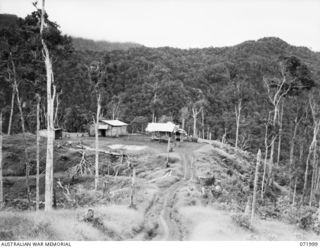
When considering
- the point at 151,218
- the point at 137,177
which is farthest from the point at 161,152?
the point at 151,218

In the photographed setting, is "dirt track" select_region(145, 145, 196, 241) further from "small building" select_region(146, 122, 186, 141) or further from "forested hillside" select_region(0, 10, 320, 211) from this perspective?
"small building" select_region(146, 122, 186, 141)

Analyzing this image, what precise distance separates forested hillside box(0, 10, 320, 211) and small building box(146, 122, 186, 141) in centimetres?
1004

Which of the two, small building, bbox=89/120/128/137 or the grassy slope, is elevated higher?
small building, bbox=89/120/128/137

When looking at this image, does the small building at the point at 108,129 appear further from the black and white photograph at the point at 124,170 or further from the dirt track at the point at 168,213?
the dirt track at the point at 168,213

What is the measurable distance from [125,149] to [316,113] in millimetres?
28902

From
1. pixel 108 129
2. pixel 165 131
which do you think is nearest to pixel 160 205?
pixel 165 131

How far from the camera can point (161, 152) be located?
Answer: 50781 millimetres

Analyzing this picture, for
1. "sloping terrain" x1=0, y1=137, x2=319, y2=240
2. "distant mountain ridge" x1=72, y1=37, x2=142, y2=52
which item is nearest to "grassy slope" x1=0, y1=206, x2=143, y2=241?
"sloping terrain" x1=0, y1=137, x2=319, y2=240

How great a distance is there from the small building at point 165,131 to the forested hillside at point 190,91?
10045 millimetres

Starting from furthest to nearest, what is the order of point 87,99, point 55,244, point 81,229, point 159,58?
point 159,58 → point 87,99 → point 81,229 → point 55,244

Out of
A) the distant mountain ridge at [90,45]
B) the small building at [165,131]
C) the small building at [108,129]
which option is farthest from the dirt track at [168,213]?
the distant mountain ridge at [90,45]

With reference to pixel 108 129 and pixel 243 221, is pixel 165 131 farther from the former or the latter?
pixel 243 221

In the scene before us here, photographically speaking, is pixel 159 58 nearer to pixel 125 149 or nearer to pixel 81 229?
pixel 125 149

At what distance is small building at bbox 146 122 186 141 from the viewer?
200 ft
